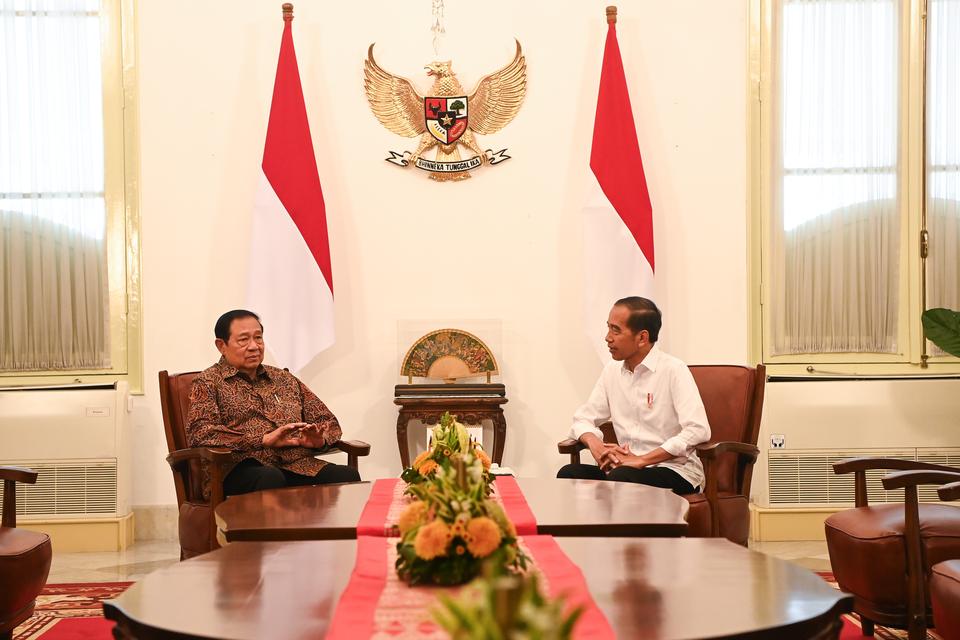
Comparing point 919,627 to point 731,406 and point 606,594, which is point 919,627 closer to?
point 731,406

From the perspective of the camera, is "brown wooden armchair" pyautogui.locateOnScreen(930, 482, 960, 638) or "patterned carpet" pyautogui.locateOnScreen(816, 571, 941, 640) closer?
"brown wooden armchair" pyautogui.locateOnScreen(930, 482, 960, 638)

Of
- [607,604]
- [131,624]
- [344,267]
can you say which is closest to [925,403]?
[344,267]

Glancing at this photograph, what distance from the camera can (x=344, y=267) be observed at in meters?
5.62

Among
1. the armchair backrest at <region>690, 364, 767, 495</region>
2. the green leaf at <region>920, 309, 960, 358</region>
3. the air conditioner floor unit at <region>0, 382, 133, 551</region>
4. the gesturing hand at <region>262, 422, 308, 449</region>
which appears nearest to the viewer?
the gesturing hand at <region>262, 422, 308, 449</region>

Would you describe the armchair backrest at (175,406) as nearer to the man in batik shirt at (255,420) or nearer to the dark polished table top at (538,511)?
the man in batik shirt at (255,420)

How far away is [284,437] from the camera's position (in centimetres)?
419

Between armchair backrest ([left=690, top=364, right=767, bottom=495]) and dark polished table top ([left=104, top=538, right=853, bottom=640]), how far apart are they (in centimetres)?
182

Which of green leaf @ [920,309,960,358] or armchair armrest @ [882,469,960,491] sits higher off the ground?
green leaf @ [920,309,960,358]

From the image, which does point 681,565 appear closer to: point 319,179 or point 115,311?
point 319,179

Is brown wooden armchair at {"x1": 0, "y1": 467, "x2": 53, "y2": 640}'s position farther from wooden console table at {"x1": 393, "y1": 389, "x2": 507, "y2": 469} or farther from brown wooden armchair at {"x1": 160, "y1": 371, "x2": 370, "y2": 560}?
wooden console table at {"x1": 393, "y1": 389, "x2": 507, "y2": 469}

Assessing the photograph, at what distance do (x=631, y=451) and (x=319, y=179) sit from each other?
2.33 m

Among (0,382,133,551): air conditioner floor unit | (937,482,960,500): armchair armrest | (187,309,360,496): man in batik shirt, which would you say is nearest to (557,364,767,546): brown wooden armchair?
(937,482,960,500): armchair armrest

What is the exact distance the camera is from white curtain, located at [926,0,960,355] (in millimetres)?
5582

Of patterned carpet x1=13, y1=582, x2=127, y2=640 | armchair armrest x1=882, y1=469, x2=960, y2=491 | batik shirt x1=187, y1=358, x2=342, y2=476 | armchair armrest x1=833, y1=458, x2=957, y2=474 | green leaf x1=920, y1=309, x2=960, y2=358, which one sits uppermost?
green leaf x1=920, y1=309, x2=960, y2=358
